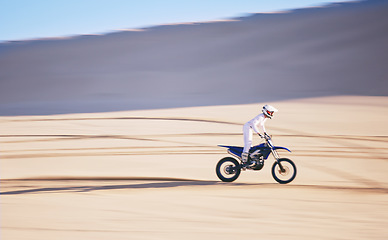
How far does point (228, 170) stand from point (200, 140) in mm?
5578

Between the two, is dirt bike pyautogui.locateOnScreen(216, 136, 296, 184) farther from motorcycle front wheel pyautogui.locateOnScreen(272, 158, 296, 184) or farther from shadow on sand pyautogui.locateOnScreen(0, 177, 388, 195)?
shadow on sand pyautogui.locateOnScreen(0, 177, 388, 195)

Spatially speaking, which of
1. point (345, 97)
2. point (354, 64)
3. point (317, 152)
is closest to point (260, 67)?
point (354, 64)

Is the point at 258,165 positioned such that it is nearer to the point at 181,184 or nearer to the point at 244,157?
the point at 244,157

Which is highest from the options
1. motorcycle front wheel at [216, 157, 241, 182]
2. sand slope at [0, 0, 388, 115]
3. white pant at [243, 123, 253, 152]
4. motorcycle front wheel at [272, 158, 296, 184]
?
sand slope at [0, 0, 388, 115]

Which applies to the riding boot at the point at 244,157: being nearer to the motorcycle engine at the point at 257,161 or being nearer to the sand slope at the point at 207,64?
the motorcycle engine at the point at 257,161

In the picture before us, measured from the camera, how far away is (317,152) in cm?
1180

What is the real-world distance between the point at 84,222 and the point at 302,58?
34.5 m

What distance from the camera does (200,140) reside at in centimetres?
1384

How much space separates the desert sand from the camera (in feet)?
18.5

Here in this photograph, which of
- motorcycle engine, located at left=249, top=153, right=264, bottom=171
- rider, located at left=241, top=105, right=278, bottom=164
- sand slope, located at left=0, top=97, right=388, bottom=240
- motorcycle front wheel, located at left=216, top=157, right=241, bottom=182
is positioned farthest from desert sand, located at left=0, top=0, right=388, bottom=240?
rider, located at left=241, top=105, right=278, bottom=164

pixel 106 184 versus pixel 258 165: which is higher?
pixel 106 184

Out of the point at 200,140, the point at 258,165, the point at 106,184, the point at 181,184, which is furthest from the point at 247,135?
the point at 200,140

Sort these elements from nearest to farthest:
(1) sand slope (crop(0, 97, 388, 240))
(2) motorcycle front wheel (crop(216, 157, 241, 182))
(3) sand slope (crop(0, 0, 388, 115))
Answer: (1) sand slope (crop(0, 97, 388, 240)), (2) motorcycle front wheel (crop(216, 157, 241, 182)), (3) sand slope (crop(0, 0, 388, 115))

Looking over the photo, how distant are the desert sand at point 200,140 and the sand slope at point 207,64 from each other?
0.20 m
